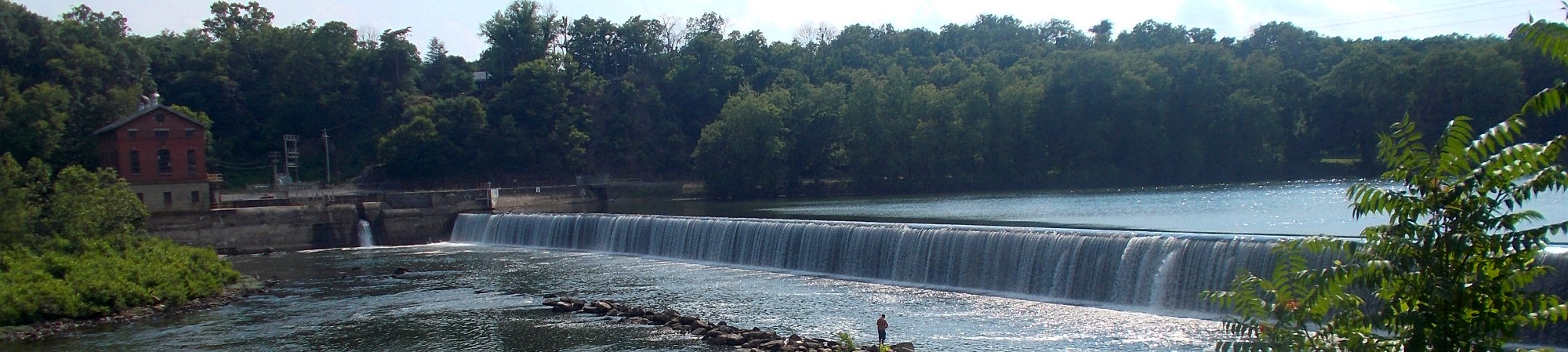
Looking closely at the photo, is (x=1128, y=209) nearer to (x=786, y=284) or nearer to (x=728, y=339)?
(x=786, y=284)

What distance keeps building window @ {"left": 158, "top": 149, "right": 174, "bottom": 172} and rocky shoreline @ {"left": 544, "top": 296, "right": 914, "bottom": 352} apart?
25.9 metres

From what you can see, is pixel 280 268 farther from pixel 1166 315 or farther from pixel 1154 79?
pixel 1154 79

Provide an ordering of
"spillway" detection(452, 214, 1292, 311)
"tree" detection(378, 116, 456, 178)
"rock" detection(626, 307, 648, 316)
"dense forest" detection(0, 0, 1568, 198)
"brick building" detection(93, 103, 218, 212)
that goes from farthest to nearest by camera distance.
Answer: "tree" detection(378, 116, 456, 178) → "dense forest" detection(0, 0, 1568, 198) → "brick building" detection(93, 103, 218, 212) → "rock" detection(626, 307, 648, 316) → "spillway" detection(452, 214, 1292, 311)

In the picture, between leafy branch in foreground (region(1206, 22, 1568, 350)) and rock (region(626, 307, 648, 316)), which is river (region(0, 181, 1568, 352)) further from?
leafy branch in foreground (region(1206, 22, 1568, 350))

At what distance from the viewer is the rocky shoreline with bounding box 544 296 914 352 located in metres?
18.4

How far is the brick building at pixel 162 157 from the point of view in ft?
146

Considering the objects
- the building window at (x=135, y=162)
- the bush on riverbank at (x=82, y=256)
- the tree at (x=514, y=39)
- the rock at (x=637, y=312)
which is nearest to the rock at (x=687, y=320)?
the rock at (x=637, y=312)

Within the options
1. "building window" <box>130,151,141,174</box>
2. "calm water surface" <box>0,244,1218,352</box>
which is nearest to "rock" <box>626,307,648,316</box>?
"calm water surface" <box>0,244,1218,352</box>

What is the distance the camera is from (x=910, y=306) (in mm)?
23531

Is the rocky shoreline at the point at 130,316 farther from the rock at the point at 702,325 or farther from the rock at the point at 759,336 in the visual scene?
the rock at the point at 759,336

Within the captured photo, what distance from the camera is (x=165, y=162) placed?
148 feet

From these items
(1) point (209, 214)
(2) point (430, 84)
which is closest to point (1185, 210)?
(1) point (209, 214)

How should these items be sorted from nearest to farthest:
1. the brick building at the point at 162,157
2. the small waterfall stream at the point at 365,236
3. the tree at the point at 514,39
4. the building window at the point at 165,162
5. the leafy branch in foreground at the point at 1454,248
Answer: the leafy branch in foreground at the point at 1454,248 → the brick building at the point at 162,157 → the building window at the point at 165,162 → the small waterfall stream at the point at 365,236 → the tree at the point at 514,39

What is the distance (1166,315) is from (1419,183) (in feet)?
55.4
